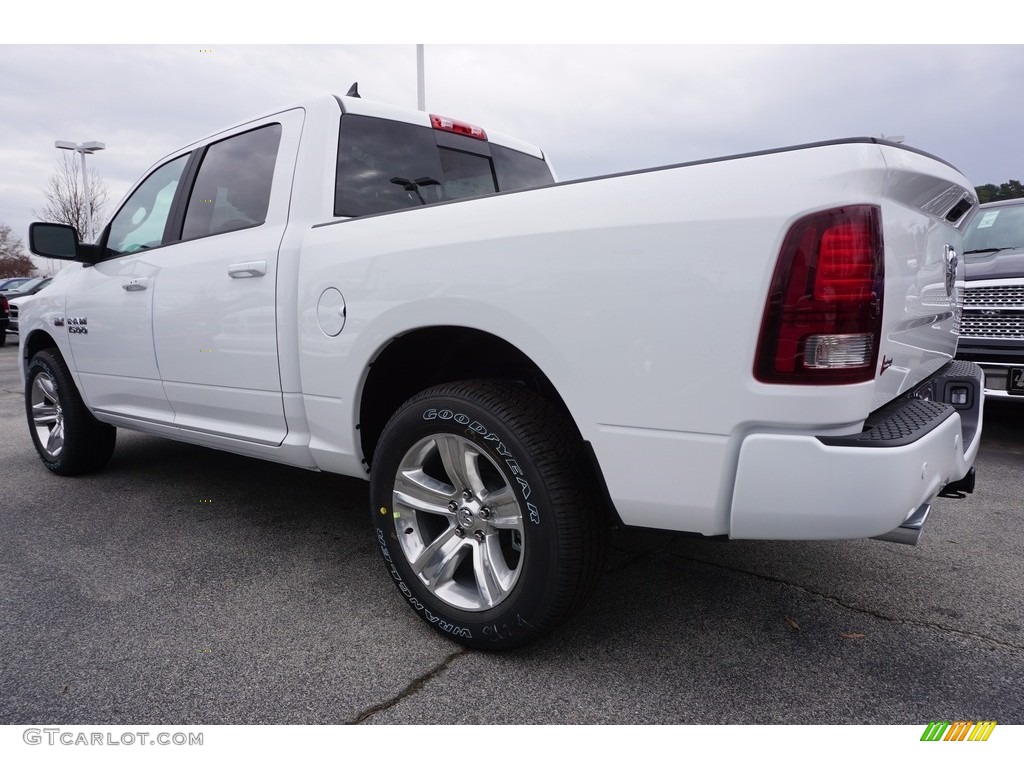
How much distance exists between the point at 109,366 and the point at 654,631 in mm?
3082

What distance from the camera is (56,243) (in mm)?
3684

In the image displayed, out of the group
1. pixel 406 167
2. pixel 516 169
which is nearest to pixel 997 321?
pixel 516 169

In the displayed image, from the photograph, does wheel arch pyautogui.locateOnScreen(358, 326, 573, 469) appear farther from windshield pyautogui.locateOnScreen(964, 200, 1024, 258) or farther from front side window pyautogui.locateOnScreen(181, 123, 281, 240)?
windshield pyautogui.locateOnScreen(964, 200, 1024, 258)

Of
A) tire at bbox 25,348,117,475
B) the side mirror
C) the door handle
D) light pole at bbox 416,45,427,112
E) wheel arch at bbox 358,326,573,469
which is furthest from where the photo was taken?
light pole at bbox 416,45,427,112

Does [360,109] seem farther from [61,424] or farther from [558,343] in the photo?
[61,424]

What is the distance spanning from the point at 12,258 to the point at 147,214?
5461cm

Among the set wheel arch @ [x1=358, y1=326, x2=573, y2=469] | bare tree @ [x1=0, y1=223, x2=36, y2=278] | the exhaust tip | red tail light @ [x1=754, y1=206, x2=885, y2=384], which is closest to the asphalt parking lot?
the exhaust tip

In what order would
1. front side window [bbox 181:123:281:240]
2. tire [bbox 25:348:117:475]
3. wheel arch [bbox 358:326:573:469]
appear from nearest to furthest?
1. wheel arch [bbox 358:326:573:469]
2. front side window [bbox 181:123:281:240]
3. tire [bbox 25:348:117:475]

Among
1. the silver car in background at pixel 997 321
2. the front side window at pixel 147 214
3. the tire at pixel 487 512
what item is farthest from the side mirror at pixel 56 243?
the silver car in background at pixel 997 321

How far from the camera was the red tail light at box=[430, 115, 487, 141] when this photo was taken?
10.6 feet

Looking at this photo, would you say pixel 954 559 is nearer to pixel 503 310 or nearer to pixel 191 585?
pixel 503 310

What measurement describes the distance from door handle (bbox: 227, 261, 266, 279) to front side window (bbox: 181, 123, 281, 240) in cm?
22

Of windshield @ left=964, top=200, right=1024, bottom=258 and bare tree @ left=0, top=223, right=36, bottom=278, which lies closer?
windshield @ left=964, top=200, right=1024, bottom=258

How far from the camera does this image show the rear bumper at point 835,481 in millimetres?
1562
